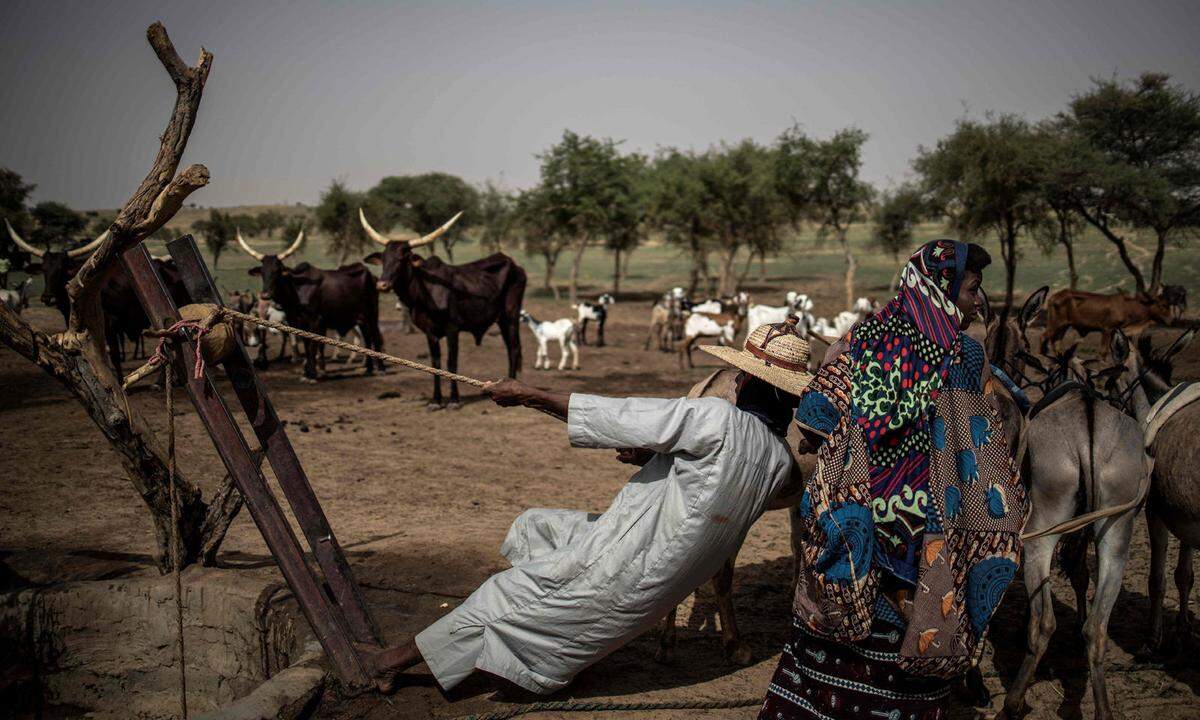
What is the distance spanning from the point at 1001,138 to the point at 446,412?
2093cm

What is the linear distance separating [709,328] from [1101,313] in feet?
27.3

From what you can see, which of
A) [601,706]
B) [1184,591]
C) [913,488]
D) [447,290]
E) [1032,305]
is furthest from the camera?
[447,290]

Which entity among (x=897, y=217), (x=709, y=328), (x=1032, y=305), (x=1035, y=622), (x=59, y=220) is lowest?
(x=1035, y=622)

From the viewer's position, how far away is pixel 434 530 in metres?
6.76

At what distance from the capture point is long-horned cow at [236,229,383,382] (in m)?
15.0

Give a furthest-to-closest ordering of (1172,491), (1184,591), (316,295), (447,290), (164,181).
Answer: (316,295)
(447,290)
(1184,591)
(1172,491)
(164,181)

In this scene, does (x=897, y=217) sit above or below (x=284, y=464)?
above

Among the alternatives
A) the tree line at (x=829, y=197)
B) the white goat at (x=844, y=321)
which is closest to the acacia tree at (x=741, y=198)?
the tree line at (x=829, y=197)

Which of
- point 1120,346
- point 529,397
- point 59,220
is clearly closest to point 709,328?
point 1120,346

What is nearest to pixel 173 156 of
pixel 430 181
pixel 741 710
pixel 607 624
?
pixel 607 624

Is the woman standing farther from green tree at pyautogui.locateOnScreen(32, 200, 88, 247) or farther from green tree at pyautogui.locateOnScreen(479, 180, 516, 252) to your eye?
green tree at pyautogui.locateOnScreen(479, 180, 516, 252)

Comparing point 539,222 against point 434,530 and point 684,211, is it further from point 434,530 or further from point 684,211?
point 434,530

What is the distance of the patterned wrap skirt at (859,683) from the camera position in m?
3.12

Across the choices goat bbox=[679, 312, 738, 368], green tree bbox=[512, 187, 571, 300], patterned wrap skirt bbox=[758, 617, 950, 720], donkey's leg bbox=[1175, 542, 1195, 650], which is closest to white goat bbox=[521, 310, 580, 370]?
goat bbox=[679, 312, 738, 368]
